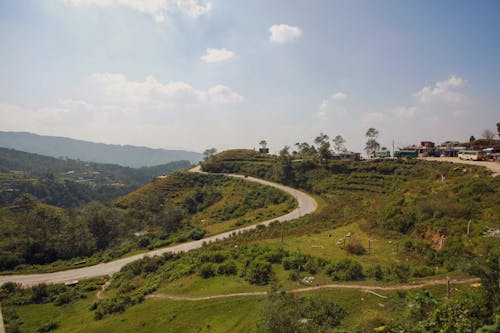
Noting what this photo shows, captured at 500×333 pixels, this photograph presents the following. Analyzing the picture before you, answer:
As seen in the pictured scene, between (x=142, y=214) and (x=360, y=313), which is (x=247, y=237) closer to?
(x=360, y=313)

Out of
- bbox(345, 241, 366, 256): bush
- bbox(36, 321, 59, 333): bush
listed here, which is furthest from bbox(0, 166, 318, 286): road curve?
bbox(345, 241, 366, 256): bush

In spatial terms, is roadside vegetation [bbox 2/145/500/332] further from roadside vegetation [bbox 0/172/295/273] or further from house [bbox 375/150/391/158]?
house [bbox 375/150/391/158]

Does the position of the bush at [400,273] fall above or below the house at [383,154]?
below

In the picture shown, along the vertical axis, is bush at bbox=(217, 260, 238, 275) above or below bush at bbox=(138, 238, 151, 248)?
above

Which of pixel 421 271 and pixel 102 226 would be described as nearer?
pixel 421 271

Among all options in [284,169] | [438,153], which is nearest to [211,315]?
[284,169]

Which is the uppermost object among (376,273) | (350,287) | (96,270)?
(376,273)

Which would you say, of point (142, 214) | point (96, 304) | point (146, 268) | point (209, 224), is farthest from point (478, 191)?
point (142, 214)

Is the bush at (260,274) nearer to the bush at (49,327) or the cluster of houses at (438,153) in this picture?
the bush at (49,327)

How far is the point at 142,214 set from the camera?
60.6 m

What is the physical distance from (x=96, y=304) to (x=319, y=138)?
65.9 m

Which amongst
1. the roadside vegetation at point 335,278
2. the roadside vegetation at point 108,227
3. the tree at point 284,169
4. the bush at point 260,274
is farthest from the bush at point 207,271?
the tree at point 284,169

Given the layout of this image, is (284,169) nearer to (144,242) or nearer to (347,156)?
(347,156)

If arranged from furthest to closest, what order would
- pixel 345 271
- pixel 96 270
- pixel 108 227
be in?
pixel 108 227
pixel 96 270
pixel 345 271
